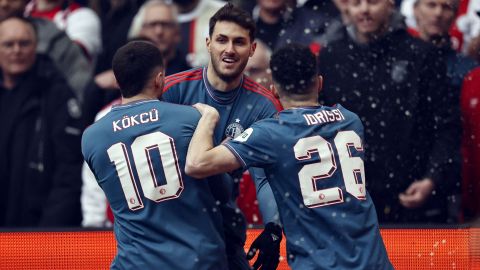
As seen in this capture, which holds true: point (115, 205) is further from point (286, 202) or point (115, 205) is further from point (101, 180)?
point (286, 202)

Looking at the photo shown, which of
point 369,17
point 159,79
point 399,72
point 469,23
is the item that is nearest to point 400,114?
point 399,72

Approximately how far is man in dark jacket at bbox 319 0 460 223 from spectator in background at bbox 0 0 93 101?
242cm

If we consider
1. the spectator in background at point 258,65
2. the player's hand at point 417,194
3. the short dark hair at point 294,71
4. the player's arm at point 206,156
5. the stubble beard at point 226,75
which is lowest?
the player's hand at point 417,194

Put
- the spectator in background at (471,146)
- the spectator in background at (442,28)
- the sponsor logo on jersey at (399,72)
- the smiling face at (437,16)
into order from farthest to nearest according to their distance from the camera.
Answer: the smiling face at (437,16) < the spectator in background at (442,28) < the spectator in background at (471,146) < the sponsor logo on jersey at (399,72)

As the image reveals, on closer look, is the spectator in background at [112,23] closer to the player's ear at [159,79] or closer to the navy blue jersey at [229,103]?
the navy blue jersey at [229,103]

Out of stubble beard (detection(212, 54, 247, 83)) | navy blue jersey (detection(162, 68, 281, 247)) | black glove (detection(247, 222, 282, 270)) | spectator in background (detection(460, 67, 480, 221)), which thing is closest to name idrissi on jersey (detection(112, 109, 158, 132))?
navy blue jersey (detection(162, 68, 281, 247))

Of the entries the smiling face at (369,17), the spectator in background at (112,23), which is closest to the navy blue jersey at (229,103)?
the smiling face at (369,17)

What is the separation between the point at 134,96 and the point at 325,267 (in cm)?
138

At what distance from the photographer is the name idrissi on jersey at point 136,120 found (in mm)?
6069

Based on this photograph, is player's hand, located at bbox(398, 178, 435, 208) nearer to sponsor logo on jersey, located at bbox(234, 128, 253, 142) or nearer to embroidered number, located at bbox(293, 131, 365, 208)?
embroidered number, located at bbox(293, 131, 365, 208)

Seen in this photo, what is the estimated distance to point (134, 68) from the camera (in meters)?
6.15

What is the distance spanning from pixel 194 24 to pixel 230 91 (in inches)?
122

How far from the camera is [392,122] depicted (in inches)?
331

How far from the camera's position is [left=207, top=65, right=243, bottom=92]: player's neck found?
6719mm
